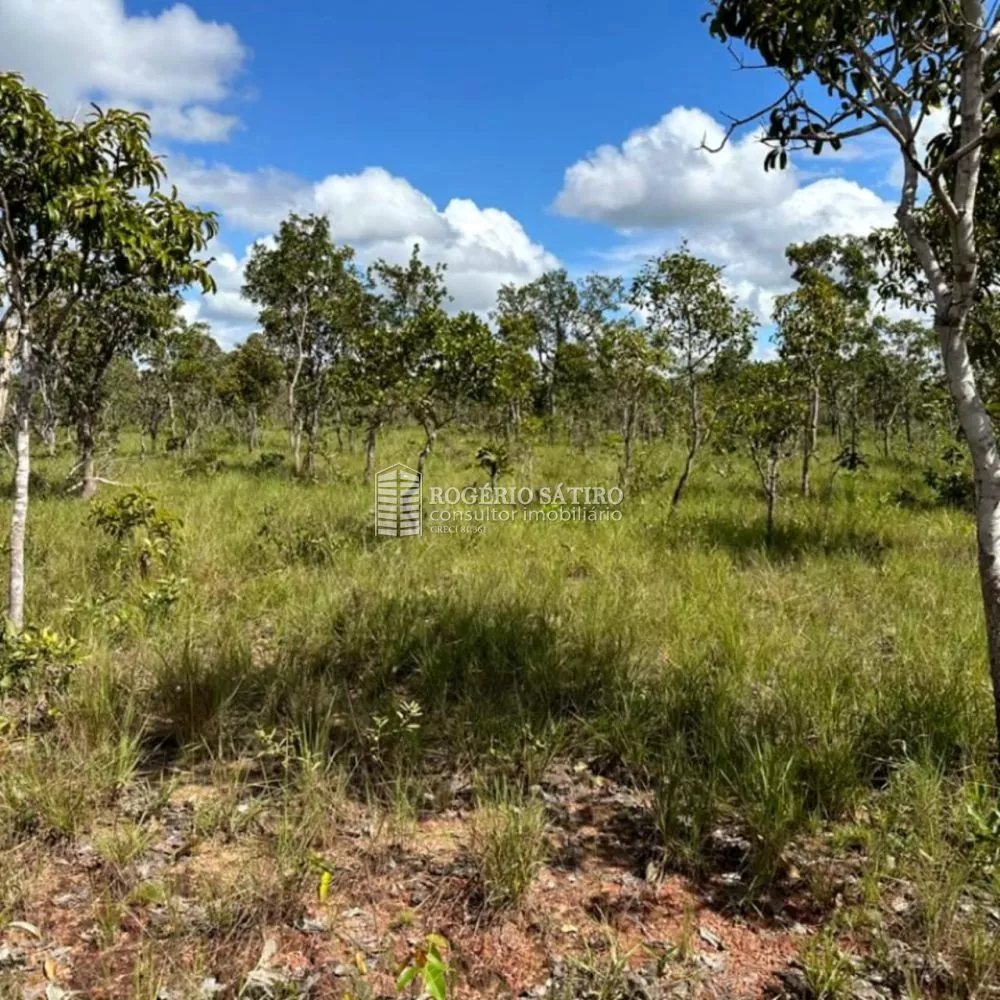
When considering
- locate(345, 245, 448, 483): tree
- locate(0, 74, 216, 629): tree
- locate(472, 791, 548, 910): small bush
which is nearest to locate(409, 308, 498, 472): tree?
locate(345, 245, 448, 483): tree

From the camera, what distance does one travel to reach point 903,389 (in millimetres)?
20891

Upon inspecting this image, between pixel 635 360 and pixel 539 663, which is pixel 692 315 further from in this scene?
pixel 539 663

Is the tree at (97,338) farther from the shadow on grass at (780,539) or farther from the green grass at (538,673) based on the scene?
the shadow on grass at (780,539)

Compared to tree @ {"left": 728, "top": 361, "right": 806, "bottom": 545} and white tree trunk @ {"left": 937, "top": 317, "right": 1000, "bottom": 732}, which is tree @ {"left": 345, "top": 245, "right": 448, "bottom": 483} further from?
white tree trunk @ {"left": 937, "top": 317, "right": 1000, "bottom": 732}

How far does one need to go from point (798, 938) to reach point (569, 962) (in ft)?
2.66

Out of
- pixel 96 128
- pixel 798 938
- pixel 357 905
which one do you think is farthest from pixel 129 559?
pixel 798 938

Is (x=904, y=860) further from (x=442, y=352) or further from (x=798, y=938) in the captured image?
(x=442, y=352)

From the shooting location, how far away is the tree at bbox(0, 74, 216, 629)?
12.0 ft

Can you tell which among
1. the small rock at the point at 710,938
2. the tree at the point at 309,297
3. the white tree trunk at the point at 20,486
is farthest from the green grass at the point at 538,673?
the tree at the point at 309,297

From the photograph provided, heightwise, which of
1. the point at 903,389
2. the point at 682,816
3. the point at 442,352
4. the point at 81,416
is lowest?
the point at 682,816

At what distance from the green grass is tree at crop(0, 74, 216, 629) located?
4.30 ft

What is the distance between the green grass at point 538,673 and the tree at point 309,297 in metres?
8.24

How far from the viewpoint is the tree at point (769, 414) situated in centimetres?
814
